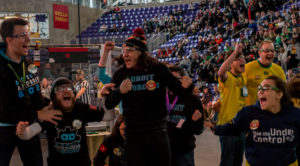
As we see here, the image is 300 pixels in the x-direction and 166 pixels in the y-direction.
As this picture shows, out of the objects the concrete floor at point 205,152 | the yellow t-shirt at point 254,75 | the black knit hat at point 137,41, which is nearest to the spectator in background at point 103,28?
the concrete floor at point 205,152

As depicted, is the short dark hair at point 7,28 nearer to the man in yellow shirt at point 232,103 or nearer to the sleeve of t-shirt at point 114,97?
the sleeve of t-shirt at point 114,97

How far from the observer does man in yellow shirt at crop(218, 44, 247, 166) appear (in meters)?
4.22

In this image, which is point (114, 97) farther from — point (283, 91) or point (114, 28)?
point (114, 28)

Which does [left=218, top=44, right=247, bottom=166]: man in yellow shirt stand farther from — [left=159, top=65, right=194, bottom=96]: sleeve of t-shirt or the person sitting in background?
the person sitting in background

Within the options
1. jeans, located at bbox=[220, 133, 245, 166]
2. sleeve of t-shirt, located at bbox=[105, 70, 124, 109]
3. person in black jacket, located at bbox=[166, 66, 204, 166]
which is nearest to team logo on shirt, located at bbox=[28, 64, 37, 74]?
sleeve of t-shirt, located at bbox=[105, 70, 124, 109]

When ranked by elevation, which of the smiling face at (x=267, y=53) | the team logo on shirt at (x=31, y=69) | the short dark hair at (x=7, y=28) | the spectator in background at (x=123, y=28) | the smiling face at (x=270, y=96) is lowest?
the smiling face at (x=270, y=96)

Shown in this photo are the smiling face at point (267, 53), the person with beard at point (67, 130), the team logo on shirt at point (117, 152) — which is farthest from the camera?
the smiling face at point (267, 53)

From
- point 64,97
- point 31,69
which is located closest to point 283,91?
point 64,97

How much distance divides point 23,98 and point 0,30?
61 cm

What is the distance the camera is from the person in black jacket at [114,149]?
3775mm

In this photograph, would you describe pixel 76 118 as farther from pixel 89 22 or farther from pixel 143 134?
pixel 89 22

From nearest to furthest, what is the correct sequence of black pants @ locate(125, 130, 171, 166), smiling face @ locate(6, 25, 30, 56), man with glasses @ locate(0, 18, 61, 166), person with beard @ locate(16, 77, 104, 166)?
black pants @ locate(125, 130, 171, 166) < man with glasses @ locate(0, 18, 61, 166) < smiling face @ locate(6, 25, 30, 56) < person with beard @ locate(16, 77, 104, 166)

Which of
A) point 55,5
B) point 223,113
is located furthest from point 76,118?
point 55,5

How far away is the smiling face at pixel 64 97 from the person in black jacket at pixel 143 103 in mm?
655
